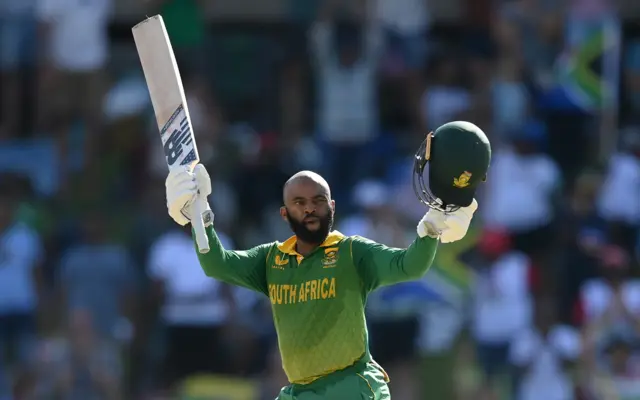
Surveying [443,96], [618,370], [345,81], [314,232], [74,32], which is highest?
[74,32]

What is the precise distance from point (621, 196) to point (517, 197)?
0.87 metres

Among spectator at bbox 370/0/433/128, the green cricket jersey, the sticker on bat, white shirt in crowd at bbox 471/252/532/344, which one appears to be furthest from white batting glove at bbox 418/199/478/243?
spectator at bbox 370/0/433/128

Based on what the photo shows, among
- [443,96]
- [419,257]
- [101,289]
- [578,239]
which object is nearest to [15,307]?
[101,289]

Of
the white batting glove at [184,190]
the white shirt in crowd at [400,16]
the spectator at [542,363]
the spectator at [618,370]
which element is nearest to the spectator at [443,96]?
the white shirt in crowd at [400,16]

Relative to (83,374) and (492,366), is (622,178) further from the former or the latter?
(83,374)

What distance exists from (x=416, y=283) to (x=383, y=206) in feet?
2.06

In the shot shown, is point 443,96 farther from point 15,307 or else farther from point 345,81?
point 15,307

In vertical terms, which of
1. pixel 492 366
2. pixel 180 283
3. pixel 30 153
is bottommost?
pixel 492 366

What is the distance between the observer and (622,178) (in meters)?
11.3

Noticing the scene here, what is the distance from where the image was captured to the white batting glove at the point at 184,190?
19.3 ft

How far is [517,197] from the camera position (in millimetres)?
11000

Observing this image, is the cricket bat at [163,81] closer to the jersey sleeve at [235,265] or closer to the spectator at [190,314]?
the jersey sleeve at [235,265]

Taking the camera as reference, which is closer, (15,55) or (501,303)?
(501,303)

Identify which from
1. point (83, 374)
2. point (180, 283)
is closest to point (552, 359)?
point (180, 283)
